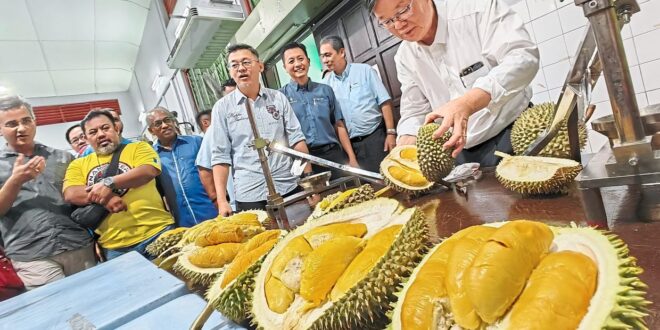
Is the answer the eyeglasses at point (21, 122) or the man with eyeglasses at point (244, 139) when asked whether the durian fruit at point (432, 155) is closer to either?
the man with eyeglasses at point (244, 139)

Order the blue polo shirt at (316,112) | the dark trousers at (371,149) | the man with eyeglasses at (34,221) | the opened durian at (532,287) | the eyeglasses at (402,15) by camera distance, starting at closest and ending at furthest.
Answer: the opened durian at (532,287)
the eyeglasses at (402,15)
the man with eyeglasses at (34,221)
the blue polo shirt at (316,112)
the dark trousers at (371,149)

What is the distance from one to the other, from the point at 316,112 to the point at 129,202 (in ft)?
6.64

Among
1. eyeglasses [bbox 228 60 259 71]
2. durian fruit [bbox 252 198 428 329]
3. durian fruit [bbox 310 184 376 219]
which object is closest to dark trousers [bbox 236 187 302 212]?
eyeglasses [bbox 228 60 259 71]

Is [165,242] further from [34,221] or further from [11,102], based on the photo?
[11,102]

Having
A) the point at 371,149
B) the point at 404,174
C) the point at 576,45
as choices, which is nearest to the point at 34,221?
the point at 404,174

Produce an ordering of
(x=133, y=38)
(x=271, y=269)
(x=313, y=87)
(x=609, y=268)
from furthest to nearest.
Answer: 1. (x=133, y=38)
2. (x=313, y=87)
3. (x=271, y=269)
4. (x=609, y=268)

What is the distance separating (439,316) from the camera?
48cm

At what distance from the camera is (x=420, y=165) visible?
1366mm

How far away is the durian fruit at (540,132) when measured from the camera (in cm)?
109

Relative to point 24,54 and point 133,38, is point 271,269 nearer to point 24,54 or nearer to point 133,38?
point 24,54

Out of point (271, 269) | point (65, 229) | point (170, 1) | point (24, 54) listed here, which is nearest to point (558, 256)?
point (271, 269)

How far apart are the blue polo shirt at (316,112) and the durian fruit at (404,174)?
7.31ft

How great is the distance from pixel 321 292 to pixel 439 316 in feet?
0.88

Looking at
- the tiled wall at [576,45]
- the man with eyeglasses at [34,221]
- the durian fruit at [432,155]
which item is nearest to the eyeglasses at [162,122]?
the man with eyeglasses at [34,221]
